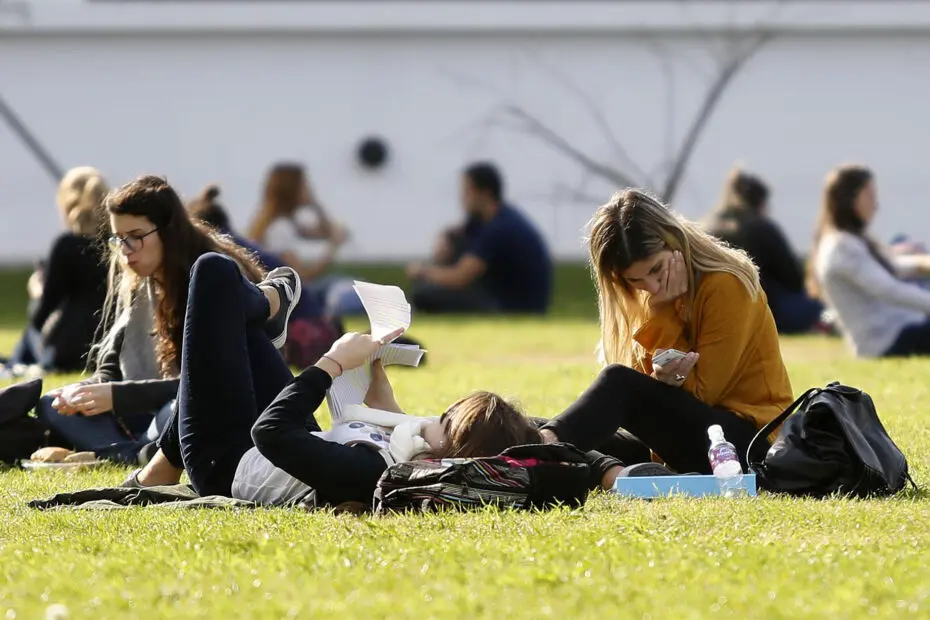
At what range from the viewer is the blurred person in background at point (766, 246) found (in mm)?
13516

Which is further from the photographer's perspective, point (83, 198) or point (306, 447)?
point (83, 198)

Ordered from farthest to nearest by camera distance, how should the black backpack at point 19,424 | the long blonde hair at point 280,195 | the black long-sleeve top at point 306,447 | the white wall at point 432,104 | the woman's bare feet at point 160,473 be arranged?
the white wall at point 432,104 < the long blonde hair at point 280,195 < the black backpack at point 19,424 < the woman's bare feet at point 160,473 < the black long-sleeve top at point 306,447

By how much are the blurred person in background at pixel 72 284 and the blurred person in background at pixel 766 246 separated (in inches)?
226

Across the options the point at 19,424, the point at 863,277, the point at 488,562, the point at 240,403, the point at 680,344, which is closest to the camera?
the point at 488,562

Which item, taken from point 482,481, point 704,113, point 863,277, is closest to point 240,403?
point 482,481

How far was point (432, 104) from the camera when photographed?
76.6 ft

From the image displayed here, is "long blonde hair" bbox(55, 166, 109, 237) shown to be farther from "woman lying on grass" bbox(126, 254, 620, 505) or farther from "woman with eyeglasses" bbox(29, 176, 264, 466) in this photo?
"woman lying on grass" bbox(126, 254, 620, 505)

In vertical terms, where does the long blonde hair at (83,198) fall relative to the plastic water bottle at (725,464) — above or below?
above

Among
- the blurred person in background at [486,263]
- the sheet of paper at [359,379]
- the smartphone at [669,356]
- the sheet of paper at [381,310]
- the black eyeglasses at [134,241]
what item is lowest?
the blurred person in background at [486,263]

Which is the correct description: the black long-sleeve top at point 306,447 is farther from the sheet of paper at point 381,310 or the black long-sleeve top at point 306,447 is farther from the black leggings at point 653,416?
the black leggings at point 653,416

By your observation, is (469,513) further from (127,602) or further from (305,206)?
(305,206)

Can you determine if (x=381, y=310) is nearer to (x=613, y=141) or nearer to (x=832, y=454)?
(x=832, y=454)

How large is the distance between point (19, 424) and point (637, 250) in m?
3.01

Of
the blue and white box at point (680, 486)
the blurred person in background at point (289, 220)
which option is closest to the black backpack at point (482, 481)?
the blue and white box at point (680, 486)
